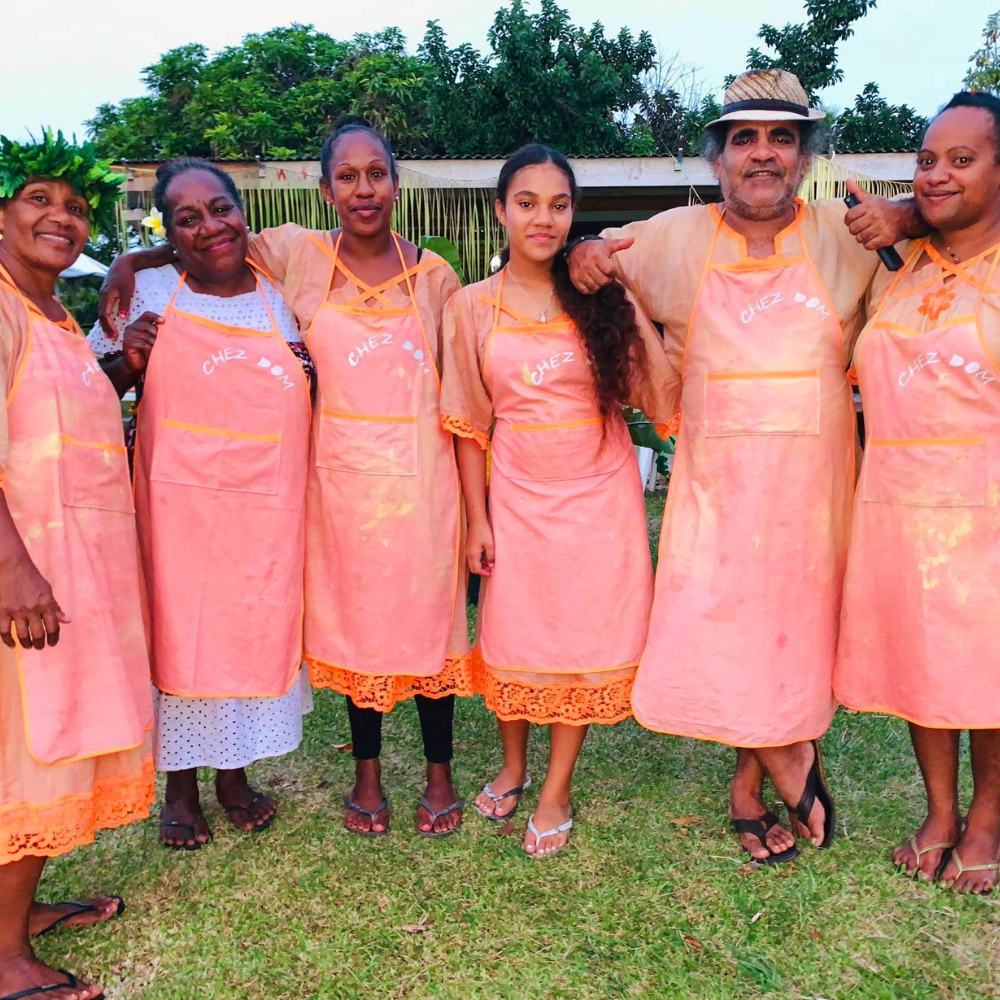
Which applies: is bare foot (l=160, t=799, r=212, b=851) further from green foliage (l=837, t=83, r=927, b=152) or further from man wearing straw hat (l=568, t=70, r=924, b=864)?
green foliage (l=837, t=83, r=927, b=152)

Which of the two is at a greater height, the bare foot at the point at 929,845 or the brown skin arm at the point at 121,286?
the brown skin arm at the point at 121,286

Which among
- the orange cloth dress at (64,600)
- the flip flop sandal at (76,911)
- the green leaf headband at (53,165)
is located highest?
the green leaf headband at (53,165)

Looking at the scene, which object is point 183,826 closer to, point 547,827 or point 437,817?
point 437,817

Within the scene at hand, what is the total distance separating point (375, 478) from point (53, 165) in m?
1.17

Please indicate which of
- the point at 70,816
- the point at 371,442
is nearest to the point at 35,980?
the point at 70,816

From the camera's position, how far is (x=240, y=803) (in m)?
3.13

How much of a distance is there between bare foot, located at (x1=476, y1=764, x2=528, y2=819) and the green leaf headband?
7.21 ft

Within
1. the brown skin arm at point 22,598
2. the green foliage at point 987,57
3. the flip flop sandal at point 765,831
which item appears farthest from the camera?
the green foliage at point 987,57

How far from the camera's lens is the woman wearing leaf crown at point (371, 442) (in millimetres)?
2770

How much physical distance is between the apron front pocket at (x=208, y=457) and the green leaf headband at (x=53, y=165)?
67cm

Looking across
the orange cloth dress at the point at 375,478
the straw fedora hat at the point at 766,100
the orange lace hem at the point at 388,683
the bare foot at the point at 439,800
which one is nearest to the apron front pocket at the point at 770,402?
the straw fedora hat at the point at 766,100

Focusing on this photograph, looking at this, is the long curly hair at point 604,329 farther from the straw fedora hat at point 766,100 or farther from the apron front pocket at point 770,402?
the straw fedora hat at point 766,100

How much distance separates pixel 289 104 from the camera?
818 inches

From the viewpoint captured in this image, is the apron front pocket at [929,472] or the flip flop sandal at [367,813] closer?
the apron front pocket at [929,472]
